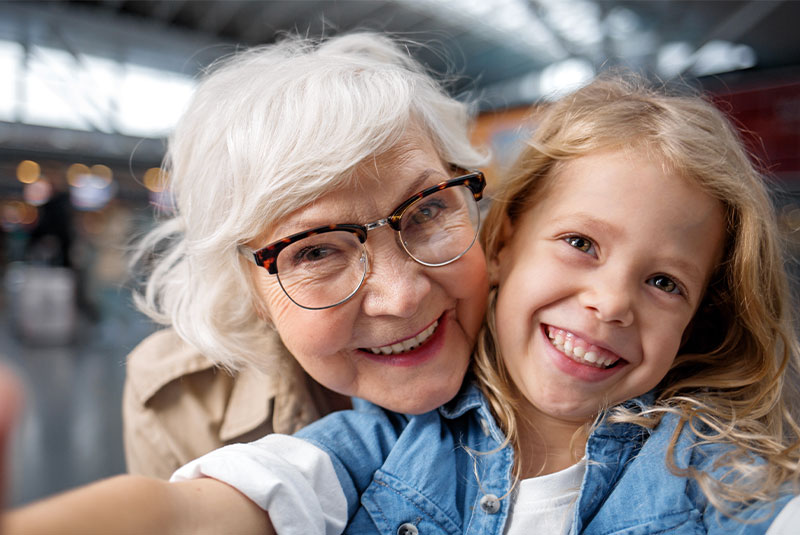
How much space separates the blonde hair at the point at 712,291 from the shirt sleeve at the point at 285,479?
38 cm

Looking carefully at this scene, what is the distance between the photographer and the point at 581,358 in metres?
1.10

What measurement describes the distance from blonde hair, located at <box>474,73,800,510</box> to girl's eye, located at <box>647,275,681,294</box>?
18 centimetres

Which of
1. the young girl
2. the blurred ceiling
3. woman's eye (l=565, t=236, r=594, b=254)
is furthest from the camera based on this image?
the blurred ceiling

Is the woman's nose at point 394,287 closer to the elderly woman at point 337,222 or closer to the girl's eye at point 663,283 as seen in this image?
the elderly woman at point 337,222

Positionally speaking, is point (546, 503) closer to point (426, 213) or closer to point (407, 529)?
point (407, 529)

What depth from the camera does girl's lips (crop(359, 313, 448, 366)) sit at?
1.16 meters

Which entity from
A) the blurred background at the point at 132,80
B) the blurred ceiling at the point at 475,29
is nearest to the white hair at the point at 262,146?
the blurred background at the point at 132,80

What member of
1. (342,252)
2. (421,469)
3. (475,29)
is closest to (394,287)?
(342,252)

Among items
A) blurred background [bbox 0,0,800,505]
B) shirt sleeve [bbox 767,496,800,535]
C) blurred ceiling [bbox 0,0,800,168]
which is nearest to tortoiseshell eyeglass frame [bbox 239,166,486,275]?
shirt sleeve [bbox 767,496,800,535]

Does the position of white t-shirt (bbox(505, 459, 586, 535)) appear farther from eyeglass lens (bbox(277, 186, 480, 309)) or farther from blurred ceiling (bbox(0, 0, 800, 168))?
blurred ceiling (bbox(0, 0, 800, 168))

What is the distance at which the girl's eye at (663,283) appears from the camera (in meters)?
1.10

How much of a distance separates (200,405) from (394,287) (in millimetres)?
838

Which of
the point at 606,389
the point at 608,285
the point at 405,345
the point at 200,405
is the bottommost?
the point at 200,405

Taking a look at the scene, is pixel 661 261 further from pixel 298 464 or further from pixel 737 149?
pixel 298 464
